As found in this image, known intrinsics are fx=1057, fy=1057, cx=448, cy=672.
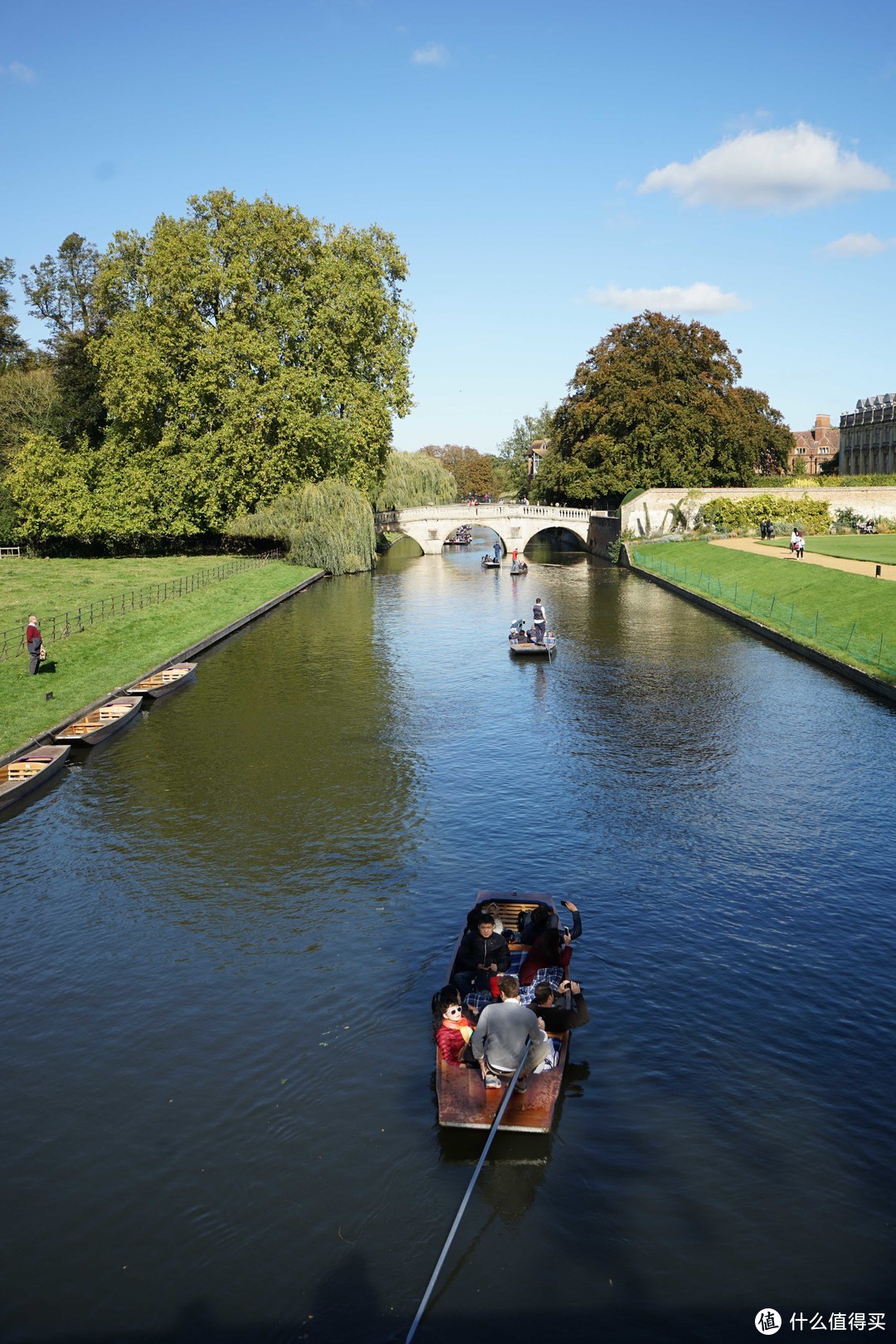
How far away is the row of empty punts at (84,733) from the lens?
25.7 m

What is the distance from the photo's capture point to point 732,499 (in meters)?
92.6

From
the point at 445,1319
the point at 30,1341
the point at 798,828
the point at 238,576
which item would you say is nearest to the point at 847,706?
the point at 798,828

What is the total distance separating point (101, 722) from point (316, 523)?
46681mm

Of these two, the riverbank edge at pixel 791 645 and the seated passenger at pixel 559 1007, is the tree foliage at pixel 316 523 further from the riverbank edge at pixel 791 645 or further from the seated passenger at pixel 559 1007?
the seated passenger at pixel 559 1007

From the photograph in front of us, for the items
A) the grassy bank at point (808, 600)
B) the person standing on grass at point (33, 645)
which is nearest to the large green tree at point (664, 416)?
the grassy bank at point (808, 600)

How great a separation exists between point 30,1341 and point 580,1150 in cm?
604

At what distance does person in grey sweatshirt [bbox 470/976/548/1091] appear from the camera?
40.3ft

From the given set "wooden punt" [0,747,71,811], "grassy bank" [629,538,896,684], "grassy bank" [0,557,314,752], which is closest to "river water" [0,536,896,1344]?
"wooden punt" [0,747,71,811]

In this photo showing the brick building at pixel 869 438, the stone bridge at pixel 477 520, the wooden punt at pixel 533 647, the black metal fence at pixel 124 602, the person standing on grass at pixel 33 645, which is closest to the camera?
the person standing on grass at pixel 33 645

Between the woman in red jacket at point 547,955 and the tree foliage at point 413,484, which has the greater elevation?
the tree foliage at point 413,484

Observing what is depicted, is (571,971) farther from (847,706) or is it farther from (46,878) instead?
(847,706)

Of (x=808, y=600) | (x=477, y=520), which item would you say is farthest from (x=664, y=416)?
(x=808, y=600)

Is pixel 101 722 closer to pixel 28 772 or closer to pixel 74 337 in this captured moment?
pixel 28 772

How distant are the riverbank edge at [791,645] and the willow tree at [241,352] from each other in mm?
27957
